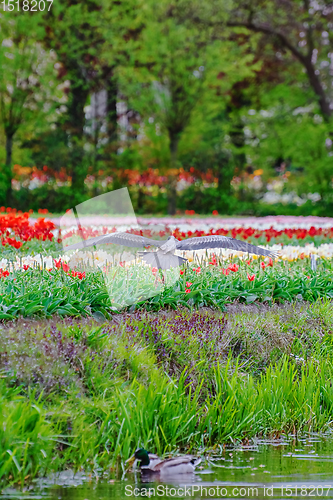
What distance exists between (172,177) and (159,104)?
2.41 metres

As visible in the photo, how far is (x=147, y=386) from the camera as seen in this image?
441cm

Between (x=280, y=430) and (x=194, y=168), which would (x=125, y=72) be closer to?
(x=194, y=168)

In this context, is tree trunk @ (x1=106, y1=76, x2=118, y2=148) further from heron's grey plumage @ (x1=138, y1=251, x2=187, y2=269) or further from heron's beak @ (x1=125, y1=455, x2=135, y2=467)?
heron's beak @ (x1=125, y1=455, x2=135, y2=467)

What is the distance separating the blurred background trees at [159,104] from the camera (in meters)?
20.8

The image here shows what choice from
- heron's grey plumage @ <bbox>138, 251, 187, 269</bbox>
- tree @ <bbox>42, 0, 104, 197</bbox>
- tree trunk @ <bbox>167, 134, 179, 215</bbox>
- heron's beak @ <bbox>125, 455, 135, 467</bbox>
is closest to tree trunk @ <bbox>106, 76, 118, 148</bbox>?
→ tree @ <bbox>42, 0, 104, 197</bbox>

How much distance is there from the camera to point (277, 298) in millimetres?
6363

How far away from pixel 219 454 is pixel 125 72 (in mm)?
18623

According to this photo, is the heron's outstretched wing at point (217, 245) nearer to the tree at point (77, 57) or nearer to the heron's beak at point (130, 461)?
the heron's beak at point (130, 461)

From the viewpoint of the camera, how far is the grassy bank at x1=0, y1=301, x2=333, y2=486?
12.2 feet

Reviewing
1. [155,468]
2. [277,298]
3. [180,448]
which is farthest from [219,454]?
[277,298]

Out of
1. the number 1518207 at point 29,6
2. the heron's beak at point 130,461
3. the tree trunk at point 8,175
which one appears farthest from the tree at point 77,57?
the heron's beak at point 130,461

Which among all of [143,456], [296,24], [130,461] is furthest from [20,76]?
[143,456]

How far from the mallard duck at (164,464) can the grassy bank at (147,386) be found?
156mm

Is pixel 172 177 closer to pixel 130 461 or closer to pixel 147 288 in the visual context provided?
pixel 147 288
